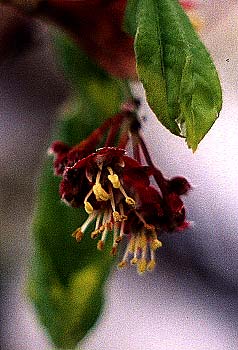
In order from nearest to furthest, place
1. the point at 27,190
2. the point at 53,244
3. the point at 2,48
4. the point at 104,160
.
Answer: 1. the point at 104,160
2. the point at 53,244
3. the point at 2,48
4. the point at 27,190

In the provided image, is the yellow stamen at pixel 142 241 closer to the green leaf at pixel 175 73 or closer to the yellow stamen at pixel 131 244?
the yellow stamen at pixel 131 244

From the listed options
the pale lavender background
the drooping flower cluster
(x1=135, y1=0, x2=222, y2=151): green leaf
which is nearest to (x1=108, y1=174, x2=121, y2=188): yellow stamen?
the drooping flower cluster

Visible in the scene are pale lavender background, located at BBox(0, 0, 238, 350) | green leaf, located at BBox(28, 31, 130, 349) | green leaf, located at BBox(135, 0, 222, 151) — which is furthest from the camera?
pale lavender background, located at BBox(0, 0, 238, 350)

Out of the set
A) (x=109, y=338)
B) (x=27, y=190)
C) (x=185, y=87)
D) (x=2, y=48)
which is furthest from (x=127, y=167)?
(x=109, y=338)

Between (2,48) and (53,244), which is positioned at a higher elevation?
(2,48)

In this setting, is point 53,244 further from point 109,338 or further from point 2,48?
point 109,338

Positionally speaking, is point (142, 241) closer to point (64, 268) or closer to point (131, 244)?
point (131, 244)

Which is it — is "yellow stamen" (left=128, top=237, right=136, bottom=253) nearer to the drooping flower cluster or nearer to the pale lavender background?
the drooping flower cluster
